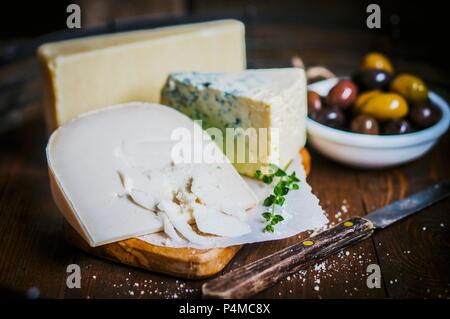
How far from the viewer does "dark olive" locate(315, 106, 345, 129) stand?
152 centimetres

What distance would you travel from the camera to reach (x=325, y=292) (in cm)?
109

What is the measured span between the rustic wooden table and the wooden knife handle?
25mm

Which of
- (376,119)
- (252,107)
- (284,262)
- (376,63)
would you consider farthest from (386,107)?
(284,262)

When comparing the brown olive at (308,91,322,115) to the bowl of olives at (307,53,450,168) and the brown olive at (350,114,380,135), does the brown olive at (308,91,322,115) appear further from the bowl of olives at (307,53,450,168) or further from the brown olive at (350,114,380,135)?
the brown olive at (350,114,380,135)

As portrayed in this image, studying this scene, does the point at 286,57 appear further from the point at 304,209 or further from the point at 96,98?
the point at 304,209

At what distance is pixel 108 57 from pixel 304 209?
675 millimetres

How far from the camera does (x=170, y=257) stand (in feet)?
3.61

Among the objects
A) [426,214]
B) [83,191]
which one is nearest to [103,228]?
[83,191]

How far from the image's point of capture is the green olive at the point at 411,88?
5.04 ft

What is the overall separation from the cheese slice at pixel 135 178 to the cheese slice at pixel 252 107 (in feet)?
0.30

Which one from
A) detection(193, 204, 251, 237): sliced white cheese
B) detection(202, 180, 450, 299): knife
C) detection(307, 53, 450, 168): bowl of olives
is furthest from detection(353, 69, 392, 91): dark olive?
detection(193, 204, 251, 237): sliced white cheese

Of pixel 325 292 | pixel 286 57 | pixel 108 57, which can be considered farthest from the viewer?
pixel 286 57

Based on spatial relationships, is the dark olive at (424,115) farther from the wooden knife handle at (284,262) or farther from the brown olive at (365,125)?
the wooden knife handle at (284,262)

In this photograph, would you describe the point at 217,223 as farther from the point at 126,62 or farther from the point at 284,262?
the point at 126,62
